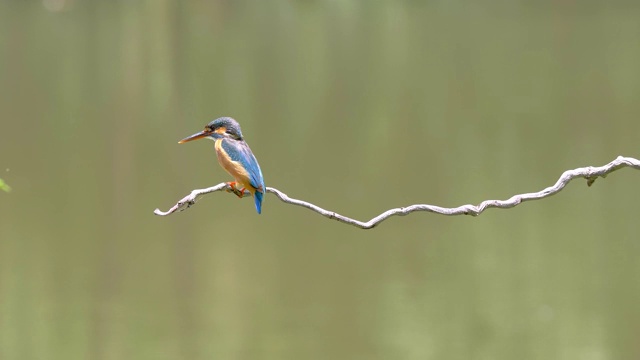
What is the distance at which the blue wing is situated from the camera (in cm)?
132

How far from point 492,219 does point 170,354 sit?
1594 millimetres

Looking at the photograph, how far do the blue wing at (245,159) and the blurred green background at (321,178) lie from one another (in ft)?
7.18

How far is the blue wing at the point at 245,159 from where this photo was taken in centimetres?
132

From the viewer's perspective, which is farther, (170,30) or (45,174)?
(170,30)

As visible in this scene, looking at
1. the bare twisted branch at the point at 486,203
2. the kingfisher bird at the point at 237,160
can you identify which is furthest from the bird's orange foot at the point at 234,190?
the bare twisted branch at the point at 486,203

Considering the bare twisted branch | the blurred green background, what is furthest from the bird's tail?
the blurred green background

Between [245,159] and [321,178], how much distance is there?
331 centimetres

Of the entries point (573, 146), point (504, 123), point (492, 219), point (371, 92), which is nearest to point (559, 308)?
point (492, 219)

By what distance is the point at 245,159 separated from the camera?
1.33 metres

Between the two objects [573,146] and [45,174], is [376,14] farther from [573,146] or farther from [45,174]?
[45,174]

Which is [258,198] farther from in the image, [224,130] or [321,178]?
[321,178]

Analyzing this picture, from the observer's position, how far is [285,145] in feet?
16.8

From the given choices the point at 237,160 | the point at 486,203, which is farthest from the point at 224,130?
the point at 486,203

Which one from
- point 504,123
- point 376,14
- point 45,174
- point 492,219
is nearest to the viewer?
point 492,219
